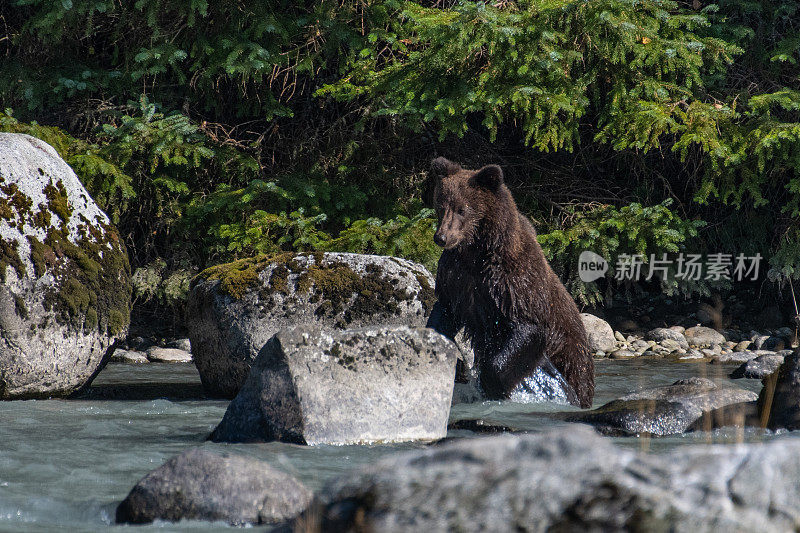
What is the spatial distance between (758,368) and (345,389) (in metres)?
5.11

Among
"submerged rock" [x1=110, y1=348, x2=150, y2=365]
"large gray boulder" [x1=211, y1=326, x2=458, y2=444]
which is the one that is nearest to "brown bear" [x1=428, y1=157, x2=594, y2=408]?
"large gray boulder" [x1=211, y1=326, x2=458, y2=444]

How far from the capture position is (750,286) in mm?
12727

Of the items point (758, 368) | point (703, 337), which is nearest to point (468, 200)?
point (758, 368)

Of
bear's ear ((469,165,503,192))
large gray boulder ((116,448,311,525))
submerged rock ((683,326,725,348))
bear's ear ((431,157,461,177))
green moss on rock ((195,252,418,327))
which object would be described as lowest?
submerged rock ((683,326,725,348))

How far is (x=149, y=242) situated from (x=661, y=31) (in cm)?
727

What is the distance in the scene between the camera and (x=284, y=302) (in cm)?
677

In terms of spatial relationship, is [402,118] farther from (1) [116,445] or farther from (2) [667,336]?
(1) [116,445]

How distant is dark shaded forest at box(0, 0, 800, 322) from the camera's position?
998cm

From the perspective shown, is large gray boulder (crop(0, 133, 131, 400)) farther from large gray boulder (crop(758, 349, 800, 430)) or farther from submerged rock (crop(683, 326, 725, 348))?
submerged rock (crop(683, 326, 725, 348))

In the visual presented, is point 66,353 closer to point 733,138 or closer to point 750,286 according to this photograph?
point 733,138

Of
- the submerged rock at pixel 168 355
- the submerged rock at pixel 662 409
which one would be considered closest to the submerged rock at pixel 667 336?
the submerged rock at pixel 662 409

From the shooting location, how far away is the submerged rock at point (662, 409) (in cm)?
511

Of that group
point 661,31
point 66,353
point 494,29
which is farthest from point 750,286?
point 66,353

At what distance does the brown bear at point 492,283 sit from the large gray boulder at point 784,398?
164 centimetres
